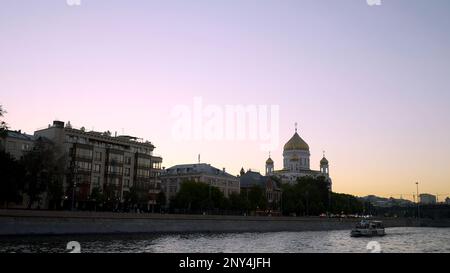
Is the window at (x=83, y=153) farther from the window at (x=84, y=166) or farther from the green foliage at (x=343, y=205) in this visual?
the green foliage at (x=343, y=205)

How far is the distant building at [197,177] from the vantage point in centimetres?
14375

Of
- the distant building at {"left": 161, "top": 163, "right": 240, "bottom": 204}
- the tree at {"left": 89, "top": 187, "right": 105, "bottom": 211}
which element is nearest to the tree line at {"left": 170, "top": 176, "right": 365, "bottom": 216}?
the distant building at {"left": 161, "top": 163, "right": 240, "bottom": 204}

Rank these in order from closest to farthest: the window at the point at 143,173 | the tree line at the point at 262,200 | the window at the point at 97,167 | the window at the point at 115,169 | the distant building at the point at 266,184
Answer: the window at the point at 97,167 → the window at the point at 115,169 → the window at the point at 143,173 → the tree line at the point at 262,200 → the distant building at the point at 266,184

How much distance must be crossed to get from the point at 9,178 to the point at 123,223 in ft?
61.6

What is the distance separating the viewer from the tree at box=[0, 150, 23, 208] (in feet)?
221

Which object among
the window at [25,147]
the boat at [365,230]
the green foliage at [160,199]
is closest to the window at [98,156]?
the window at [25,147]

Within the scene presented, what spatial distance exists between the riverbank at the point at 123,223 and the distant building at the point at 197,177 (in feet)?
103

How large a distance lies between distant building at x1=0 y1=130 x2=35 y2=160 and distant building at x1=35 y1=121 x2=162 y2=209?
634cm

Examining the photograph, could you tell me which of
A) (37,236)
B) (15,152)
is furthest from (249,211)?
(37,236)

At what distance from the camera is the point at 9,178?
68.2 m

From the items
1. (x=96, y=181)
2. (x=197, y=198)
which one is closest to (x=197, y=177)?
(x=197, y=198)

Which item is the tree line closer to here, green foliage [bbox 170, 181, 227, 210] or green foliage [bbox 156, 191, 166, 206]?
green foliage [bbox 170, 181, 227, 210]

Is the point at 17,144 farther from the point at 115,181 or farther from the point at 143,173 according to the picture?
the point at 143,173
